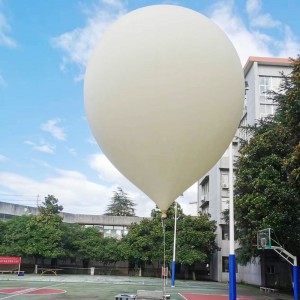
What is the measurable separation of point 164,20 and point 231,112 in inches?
75.6

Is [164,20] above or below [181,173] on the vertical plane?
above

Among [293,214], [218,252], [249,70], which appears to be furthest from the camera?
[218,252]

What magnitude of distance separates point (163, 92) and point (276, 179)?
13586 mm

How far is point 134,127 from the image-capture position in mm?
6453

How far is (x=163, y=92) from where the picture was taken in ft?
20.5

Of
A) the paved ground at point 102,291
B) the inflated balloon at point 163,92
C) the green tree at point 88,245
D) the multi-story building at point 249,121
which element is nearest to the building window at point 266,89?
the multi-story building at point 249,121

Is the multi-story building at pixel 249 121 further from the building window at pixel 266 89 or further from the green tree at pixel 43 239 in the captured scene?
the green tree at pixel 43 239

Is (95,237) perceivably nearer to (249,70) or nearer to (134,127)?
(249,70)

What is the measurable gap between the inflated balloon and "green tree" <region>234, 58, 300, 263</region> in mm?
8687

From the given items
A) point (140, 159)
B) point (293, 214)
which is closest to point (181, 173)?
point (140, 159)

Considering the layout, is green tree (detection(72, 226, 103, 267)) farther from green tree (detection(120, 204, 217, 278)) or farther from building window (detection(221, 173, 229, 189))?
building window (detection(221, 173, 229, 189))

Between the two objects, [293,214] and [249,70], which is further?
[249,70]

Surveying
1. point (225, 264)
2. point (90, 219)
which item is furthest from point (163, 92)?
point (90, 219)

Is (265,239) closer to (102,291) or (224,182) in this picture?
(102,291)
